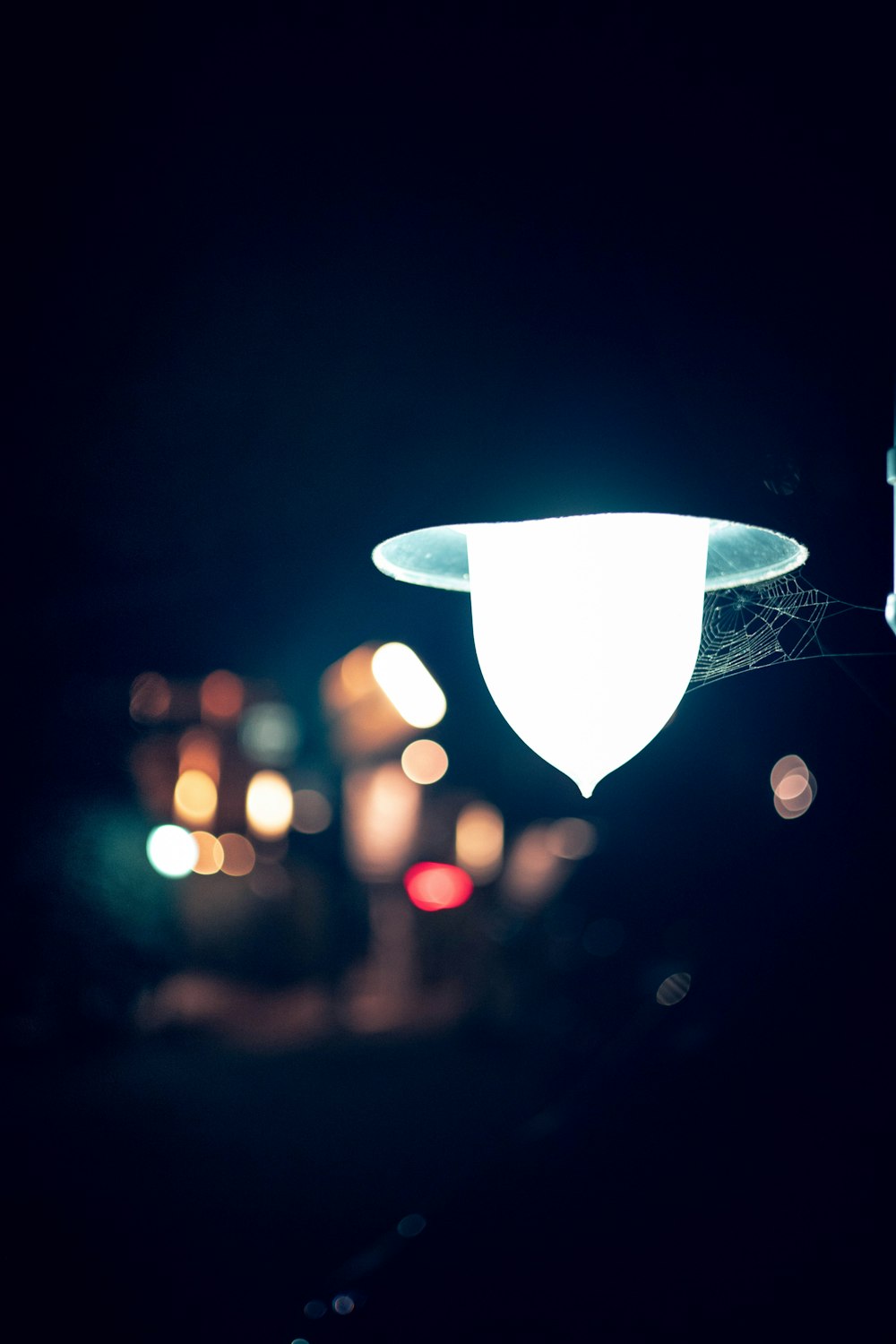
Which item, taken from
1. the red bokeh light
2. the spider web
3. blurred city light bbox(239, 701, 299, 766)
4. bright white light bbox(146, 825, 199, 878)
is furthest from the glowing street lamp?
blurred city light bbox(239, 701, 299, 766)

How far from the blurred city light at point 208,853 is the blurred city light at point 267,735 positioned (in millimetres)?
596

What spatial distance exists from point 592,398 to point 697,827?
0.83m

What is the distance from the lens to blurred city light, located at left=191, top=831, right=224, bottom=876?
538cm

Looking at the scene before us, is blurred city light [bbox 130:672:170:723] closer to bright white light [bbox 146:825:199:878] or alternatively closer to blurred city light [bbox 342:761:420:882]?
bright white light [bbox 146:825:199:878]

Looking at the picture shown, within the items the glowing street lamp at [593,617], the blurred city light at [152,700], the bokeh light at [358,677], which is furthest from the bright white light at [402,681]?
the glowing street lamp at [593,617]

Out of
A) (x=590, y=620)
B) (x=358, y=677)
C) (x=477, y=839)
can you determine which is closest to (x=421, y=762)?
(x=477, y=839)

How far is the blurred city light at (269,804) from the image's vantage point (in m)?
5.89

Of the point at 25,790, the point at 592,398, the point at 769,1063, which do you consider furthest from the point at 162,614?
the point at 592,398

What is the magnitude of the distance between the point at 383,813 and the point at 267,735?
115cm

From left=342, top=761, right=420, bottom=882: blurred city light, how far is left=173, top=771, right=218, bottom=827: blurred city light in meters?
0.90

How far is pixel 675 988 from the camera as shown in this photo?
3.89ft

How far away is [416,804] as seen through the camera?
6664 millimetres

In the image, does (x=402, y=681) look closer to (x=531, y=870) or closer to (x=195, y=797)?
Result: (x=531, y=870)

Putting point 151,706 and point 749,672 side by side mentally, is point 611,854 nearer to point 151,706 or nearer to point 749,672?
point 749,672
